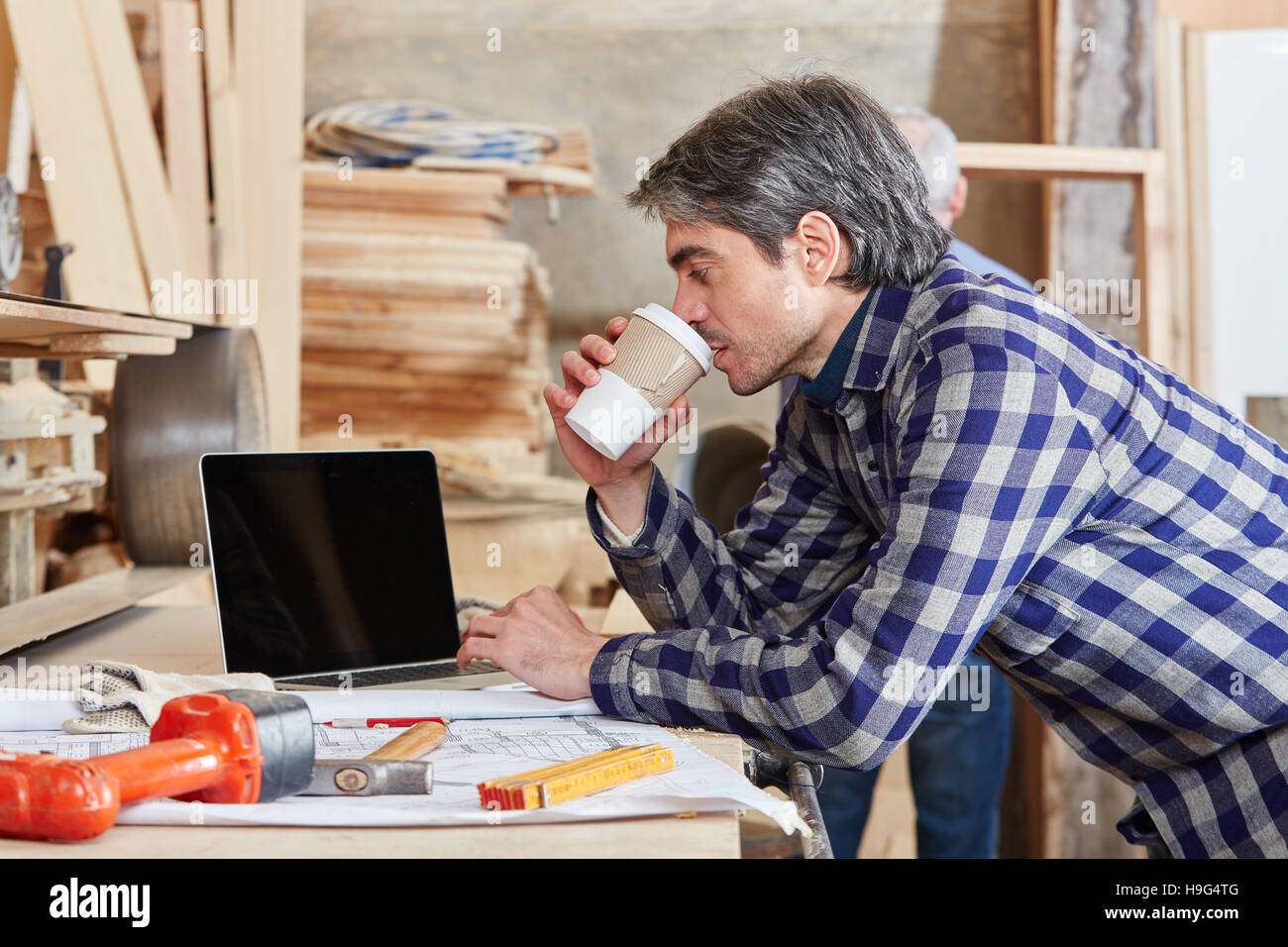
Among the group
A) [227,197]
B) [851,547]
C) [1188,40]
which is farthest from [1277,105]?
[227,197]

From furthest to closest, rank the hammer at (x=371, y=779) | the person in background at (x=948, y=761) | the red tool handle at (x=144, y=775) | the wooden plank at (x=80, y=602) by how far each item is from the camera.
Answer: the person in background at (x=948, y=761) < the wooden plank at (x=80, y=602) < the hammer at (x=371, y=779) < the red tool handle at (x=144, y=775)

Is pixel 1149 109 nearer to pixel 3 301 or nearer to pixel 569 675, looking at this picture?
pixel 569 675

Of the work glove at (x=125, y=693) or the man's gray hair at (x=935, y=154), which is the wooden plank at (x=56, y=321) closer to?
the work glove at (x=125, y=693)

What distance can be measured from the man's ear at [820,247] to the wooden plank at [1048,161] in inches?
71.1

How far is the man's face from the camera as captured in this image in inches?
54.0

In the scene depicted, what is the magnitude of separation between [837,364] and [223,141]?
2.47 meters

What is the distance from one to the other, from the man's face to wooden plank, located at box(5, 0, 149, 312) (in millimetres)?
1818

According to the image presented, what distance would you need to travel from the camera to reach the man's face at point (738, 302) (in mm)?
1372

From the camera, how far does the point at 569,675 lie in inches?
50.4

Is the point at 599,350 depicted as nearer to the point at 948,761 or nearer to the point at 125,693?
the point at 125,693

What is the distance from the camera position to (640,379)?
1.35 m

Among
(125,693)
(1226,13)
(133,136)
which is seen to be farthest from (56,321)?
(1226,13)

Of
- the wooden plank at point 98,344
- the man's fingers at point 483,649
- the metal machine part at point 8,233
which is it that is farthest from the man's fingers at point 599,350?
the metal machine part at point 8,233
